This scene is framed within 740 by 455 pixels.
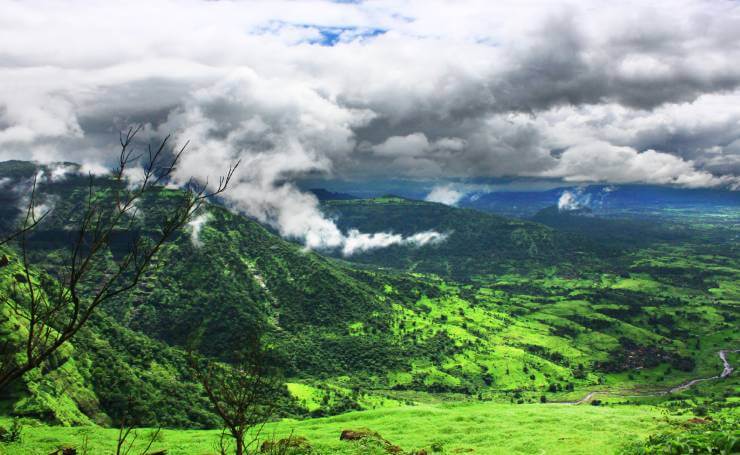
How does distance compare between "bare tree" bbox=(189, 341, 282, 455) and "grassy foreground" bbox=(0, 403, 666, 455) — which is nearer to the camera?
"bare tree" bbox=(189, 341, 282, 455)

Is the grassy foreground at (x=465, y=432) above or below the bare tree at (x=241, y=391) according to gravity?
below

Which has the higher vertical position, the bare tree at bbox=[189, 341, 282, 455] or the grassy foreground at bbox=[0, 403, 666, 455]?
the bare tree at bbox=[189, 341, 282, 455]

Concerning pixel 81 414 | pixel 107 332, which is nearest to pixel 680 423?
pixel 81 414

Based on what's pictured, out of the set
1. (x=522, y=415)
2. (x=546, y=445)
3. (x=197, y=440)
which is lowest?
(x=197, y=440)

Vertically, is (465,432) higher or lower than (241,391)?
lower

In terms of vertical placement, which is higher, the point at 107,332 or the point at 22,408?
the point at 22,408

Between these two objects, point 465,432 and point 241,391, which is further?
point 465,432

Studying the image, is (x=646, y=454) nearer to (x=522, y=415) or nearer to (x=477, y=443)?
(x=477, y=443)

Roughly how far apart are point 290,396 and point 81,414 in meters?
88.5

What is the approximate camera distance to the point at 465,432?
44.9 m

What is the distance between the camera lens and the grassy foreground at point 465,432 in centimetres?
3866

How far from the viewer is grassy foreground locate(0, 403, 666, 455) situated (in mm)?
38656

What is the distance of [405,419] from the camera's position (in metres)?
53.0

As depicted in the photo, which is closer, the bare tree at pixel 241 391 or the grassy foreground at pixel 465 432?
the bare tree at pixel 241 391
